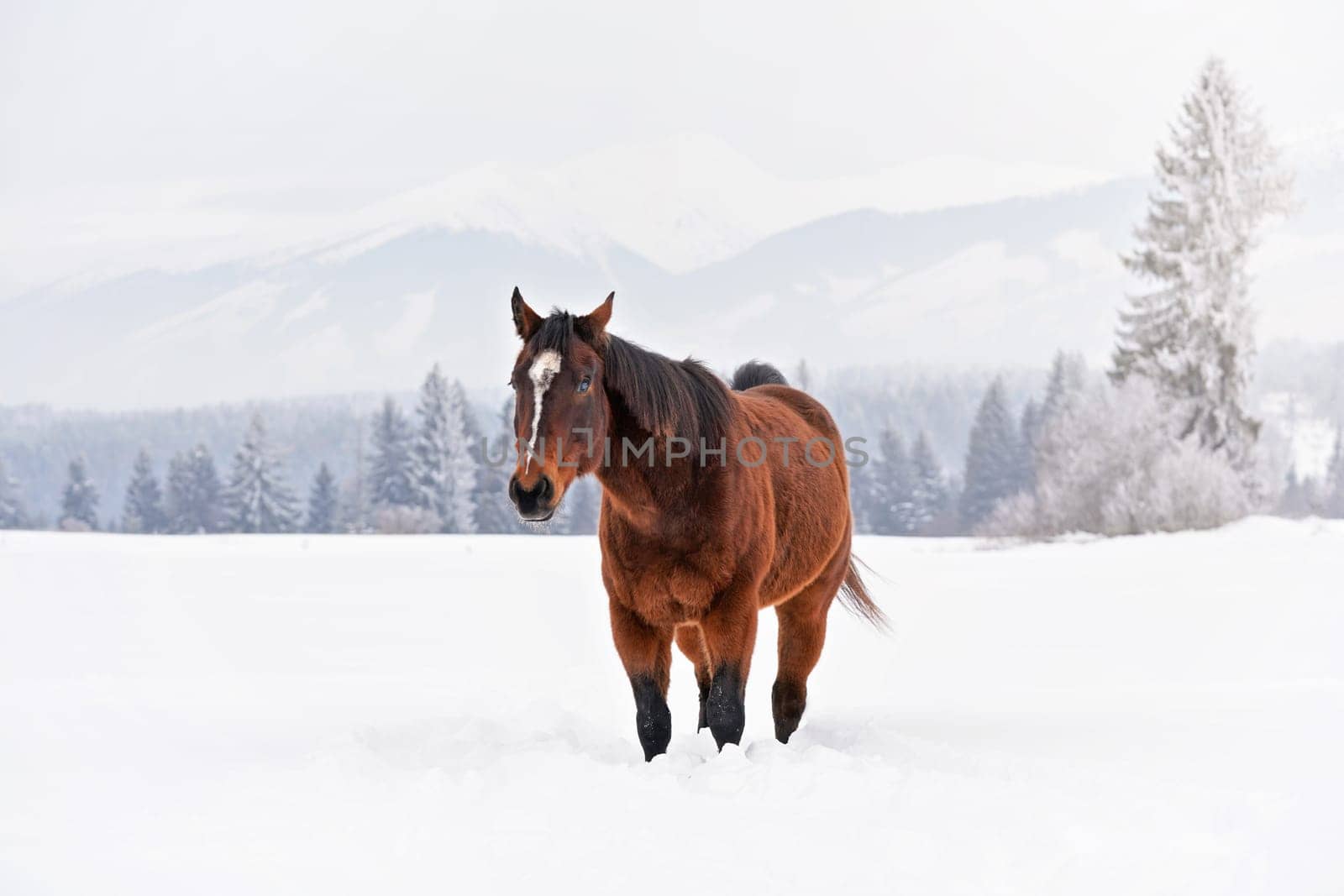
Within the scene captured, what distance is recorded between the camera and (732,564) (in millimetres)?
5703

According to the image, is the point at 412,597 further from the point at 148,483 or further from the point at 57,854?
the point at 148,483

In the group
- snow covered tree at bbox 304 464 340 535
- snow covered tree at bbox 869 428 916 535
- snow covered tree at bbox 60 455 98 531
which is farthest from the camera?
snow covered tree at bbox 869 428 916 535

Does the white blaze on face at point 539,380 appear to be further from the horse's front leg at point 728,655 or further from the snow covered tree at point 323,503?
the snow covered tree at point 323,503

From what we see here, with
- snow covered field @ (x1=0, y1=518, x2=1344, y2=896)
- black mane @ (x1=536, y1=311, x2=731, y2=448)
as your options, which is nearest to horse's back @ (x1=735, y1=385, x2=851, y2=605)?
black mane @ (x1=536, y1=311, x2=731, y2=448)

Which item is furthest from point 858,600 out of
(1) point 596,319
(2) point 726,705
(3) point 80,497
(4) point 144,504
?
(3) point 80,497

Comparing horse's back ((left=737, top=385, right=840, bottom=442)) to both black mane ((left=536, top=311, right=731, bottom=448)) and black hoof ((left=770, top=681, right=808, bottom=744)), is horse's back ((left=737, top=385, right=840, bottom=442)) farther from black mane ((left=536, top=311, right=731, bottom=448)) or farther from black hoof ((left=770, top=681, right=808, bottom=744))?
black hoof ((left=770, top=681, right=808, bottom=744))

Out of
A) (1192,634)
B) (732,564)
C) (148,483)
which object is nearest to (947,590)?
(1192,634)

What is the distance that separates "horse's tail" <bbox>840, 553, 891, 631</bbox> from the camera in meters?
8.16

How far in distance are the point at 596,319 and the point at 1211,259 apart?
26.4 meters

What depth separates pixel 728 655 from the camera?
567 cm

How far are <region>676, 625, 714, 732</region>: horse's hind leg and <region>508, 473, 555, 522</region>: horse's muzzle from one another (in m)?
1.94

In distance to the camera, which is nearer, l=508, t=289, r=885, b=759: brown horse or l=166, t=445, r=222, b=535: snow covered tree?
l=508, t=289, r=885, b=759: brown horse

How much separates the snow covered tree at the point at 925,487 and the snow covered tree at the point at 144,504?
26.8m

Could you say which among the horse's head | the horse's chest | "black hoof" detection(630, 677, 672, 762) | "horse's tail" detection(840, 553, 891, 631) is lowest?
"black hoof" detection(630, 677, 672, 762)
